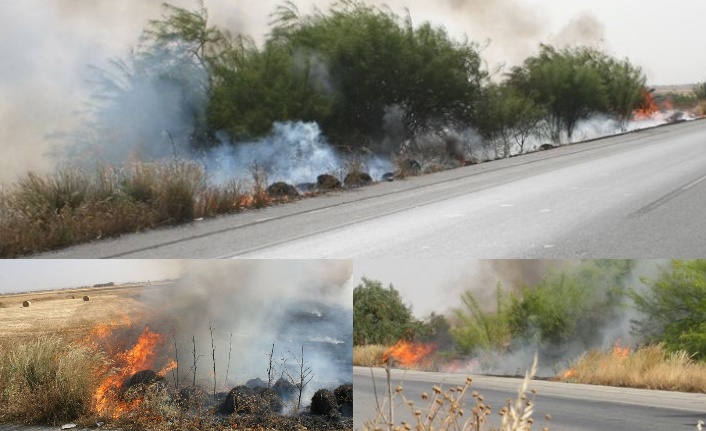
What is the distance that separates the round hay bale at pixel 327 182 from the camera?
19219 mm

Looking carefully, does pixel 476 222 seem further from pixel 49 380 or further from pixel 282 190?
pixel 49 380

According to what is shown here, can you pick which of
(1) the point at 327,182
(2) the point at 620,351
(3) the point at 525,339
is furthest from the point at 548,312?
(1) the point at 327,182

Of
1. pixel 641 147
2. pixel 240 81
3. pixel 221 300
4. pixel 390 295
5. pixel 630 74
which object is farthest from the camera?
pixel 630 74

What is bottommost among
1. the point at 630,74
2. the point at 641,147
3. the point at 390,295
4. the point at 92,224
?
the point at 390,295

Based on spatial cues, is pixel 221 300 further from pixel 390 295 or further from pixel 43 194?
pixel 43 194

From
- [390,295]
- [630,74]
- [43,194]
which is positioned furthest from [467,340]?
[630,74]

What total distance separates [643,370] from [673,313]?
2.48ft

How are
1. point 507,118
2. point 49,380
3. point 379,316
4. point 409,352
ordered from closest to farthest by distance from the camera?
point 409,352, point 379,316, point 49,380, point 507,118

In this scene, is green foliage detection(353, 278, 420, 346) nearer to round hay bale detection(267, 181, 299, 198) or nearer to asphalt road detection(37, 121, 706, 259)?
asphalt road detection(37, 121, 706, 259)

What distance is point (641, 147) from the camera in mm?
28328

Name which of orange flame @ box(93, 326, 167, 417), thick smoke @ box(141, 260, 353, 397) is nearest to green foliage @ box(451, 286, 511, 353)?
thick smoke @ box(141, 260, 353, 397)

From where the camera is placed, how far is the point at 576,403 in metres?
10.9

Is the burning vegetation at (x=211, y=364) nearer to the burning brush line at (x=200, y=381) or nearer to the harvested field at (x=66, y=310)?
the burning brush line at (x=200, y=381)

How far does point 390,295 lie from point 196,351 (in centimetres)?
244
